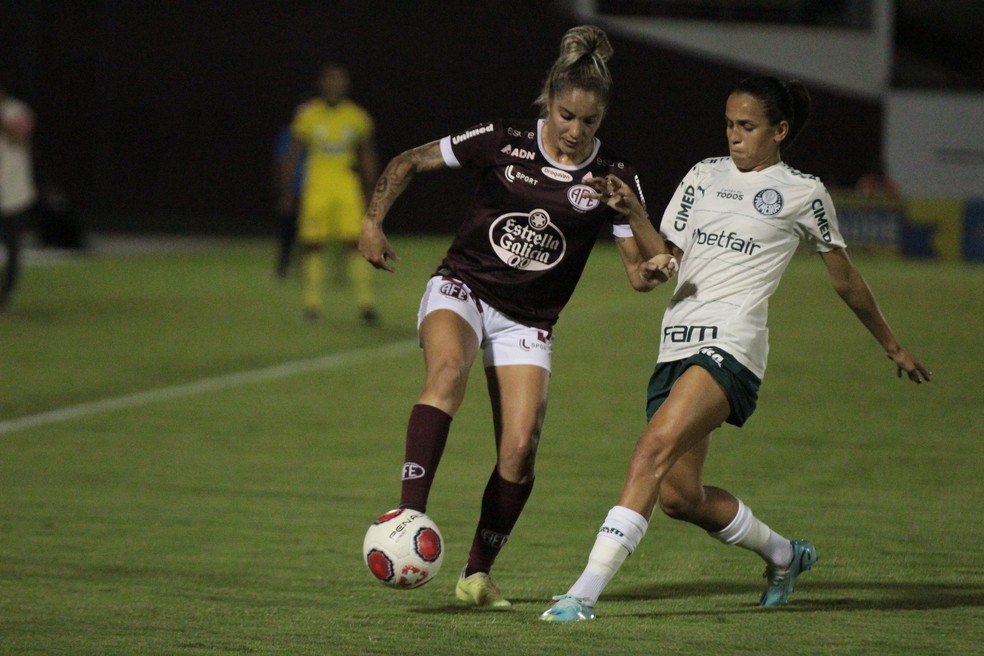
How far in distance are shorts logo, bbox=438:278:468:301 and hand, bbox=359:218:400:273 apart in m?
0.23

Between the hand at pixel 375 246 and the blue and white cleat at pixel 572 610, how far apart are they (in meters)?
1.34

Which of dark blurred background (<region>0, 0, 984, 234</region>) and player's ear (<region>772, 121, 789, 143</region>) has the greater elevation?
player's ear (<region>772, 121, 789, 143</region>)

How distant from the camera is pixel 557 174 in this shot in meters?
5.41

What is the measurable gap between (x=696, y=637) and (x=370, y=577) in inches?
61.3

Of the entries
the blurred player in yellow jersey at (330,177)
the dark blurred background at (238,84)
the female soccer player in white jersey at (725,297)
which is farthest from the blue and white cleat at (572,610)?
the dark blurred background at (238,84)

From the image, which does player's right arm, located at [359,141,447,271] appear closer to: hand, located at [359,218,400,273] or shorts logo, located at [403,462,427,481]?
hand, located at [359,218,400,273]

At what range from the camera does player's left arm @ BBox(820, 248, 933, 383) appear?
205 inches

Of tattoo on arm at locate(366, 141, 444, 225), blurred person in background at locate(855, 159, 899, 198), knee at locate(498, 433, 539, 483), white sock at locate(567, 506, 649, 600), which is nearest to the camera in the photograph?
white sock at locate(567, 506, 649, 600)

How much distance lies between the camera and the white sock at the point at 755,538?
536 cm

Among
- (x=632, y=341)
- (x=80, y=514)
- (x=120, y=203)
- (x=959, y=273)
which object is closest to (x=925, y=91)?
(x=959, y=273)

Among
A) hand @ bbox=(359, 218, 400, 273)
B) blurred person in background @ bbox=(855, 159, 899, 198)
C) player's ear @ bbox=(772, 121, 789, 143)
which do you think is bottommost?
blurred person in background @ bbox=(855, 159, 899, 198)

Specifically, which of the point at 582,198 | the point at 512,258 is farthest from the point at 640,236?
the point at 512,258

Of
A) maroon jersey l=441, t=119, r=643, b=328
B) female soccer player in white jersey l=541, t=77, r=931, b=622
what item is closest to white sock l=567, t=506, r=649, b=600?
female soccer player in white jersey l=541, t=77, r=931, b=622

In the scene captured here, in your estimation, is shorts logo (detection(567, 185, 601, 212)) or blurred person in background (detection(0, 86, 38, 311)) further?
blurred person in background (detection(0, 86, 38, 311))
